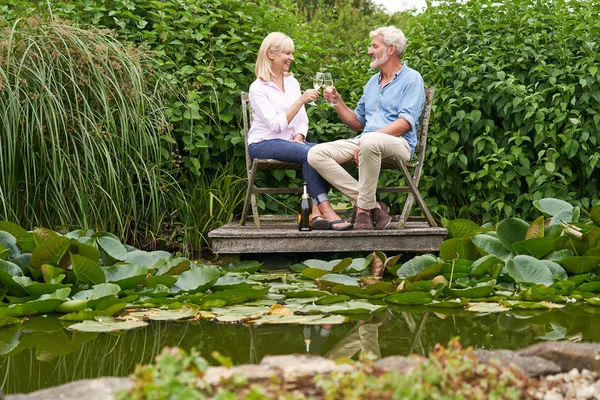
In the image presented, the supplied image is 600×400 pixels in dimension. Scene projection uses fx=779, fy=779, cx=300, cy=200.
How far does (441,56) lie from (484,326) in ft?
10.1

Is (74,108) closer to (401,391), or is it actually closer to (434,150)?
(434,150)

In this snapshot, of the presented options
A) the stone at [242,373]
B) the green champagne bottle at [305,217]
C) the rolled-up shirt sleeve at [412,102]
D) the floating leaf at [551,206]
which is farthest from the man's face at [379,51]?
the stone at [242,373]

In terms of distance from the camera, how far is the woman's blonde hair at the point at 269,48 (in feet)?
16.0

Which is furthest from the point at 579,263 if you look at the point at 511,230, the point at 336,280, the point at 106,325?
the point at 106,325

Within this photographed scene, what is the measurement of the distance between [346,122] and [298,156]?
22.0 inches

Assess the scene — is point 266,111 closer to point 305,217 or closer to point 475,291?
point 305,217

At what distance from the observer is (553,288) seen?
133 inches

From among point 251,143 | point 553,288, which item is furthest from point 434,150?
point 553,288

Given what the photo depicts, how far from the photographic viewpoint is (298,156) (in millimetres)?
4770

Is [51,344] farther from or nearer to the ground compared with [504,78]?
nearer to the ground

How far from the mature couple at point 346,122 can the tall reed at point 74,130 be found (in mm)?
673

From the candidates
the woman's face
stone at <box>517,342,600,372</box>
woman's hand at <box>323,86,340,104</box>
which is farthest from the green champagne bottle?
stone at <box>517,342,600,372</box>

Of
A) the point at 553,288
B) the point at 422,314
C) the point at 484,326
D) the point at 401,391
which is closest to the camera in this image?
the point at 401,391

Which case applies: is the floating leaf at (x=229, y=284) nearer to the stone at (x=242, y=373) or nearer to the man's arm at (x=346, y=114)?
the man's arm at (x=346, y=114)
